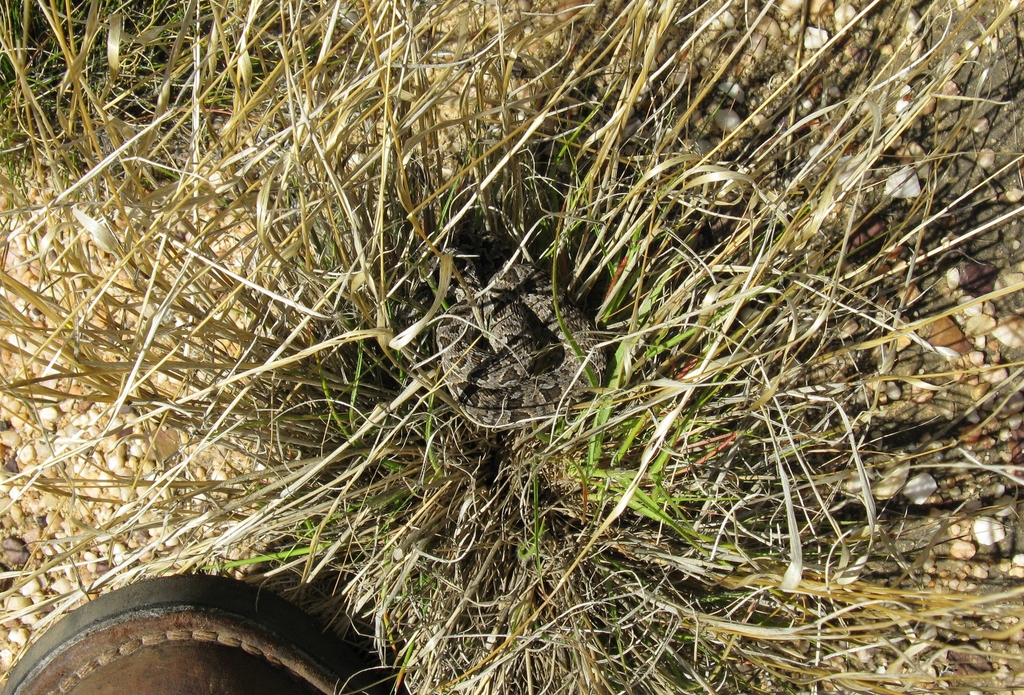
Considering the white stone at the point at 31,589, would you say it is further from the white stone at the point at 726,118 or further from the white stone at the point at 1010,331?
the white stone at the point at 1010,331

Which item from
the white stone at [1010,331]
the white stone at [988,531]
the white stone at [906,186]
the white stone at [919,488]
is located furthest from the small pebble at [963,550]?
the white stone at [906,186]

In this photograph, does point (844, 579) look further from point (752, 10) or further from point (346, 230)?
point (752, 10)

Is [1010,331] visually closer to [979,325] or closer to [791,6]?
[979,325]

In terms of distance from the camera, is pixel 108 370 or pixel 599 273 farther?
pixel 599 273

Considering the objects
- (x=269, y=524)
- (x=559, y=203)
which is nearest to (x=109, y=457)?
(x=269, y=524)

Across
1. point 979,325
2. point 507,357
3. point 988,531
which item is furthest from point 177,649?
point 979,325

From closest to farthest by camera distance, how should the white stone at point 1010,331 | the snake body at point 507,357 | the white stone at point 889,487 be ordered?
the snake body at point 507,357 → the white stone at point 889,487 → the white stone at point 1010,331
